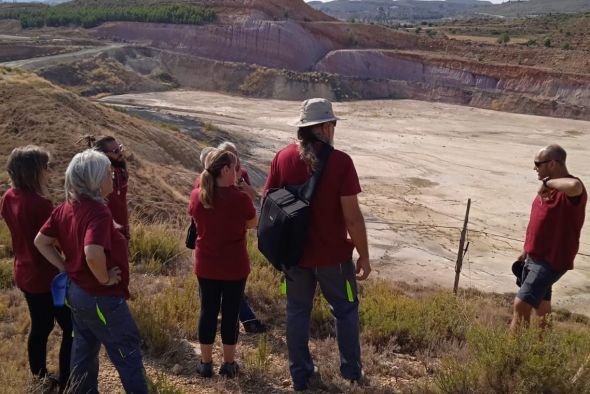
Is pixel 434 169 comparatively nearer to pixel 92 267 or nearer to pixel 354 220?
pixel 354 220

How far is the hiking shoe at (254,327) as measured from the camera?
17.0 ft

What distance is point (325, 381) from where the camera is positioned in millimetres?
4164

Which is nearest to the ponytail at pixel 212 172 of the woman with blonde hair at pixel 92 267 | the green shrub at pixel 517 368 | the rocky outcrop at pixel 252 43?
the woman with blonde hair at pixel 92 267

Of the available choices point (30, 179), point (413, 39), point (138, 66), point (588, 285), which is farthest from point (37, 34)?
point (30, 179)

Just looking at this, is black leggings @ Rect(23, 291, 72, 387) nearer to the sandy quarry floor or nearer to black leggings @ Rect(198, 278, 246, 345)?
black leggings @ Rect(198, 278, 246, 345)

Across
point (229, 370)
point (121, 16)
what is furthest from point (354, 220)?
point (121, 16)

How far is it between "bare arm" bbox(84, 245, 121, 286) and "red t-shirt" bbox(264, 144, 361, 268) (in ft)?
4.03

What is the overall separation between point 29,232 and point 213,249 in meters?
1.16

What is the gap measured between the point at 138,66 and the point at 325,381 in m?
44.3

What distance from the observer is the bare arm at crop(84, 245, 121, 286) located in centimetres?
322

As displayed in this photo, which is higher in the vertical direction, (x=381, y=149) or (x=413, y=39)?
(x=413, y=39)

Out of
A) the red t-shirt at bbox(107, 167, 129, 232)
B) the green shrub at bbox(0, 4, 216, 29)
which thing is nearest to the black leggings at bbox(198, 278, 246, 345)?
the red t-shirt at bbox(107, 167, 129, 232)

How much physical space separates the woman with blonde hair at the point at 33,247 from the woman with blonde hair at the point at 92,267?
0.29 metres

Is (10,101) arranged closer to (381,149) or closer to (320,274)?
(320,274)
